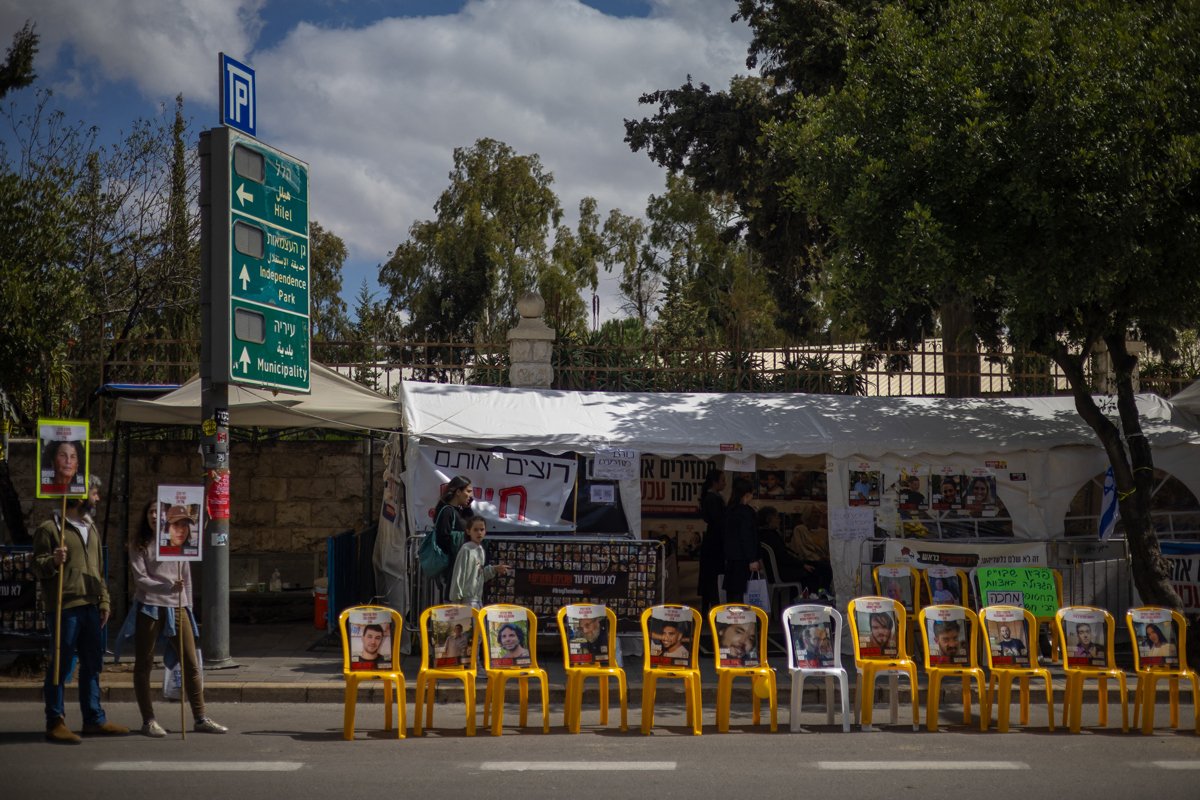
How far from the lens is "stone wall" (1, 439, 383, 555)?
571 inches

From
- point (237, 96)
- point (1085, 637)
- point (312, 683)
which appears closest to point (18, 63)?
point (237, 96)

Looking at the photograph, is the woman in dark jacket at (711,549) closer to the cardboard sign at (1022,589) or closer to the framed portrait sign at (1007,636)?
the cardboard sign at (1022,589)

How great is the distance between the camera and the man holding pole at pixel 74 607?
8.30m

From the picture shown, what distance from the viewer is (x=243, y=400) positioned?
12445mm

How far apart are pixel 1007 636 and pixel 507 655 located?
4064 mm

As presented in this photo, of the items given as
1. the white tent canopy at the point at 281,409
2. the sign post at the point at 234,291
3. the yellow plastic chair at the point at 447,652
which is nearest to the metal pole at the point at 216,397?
the sign post at the point at 234,291

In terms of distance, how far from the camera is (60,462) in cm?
854

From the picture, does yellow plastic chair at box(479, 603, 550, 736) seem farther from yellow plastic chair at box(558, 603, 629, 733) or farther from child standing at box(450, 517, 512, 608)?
child standing at box(450, 517, 512, 608)

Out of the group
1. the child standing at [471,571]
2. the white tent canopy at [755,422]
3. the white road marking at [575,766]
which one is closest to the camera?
the white road marking at [575,766]

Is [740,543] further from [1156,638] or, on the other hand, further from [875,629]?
[1156,638]

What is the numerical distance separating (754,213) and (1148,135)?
9458mm

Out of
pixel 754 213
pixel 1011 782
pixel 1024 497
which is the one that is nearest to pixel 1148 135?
pixel 1024 497

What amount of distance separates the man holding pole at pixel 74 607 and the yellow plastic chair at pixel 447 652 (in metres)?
2.23

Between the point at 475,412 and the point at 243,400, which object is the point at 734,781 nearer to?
the point at 475,412
